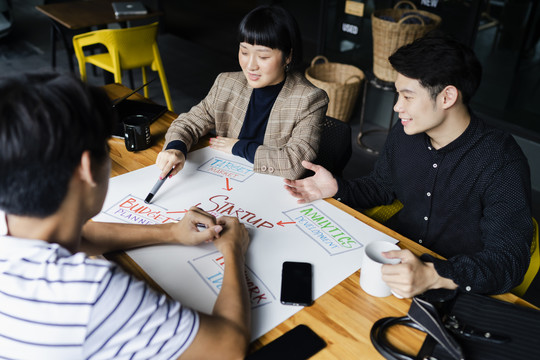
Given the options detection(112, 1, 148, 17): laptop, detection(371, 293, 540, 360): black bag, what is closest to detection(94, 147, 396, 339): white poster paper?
detection(371, 293, 540, 360): black bag

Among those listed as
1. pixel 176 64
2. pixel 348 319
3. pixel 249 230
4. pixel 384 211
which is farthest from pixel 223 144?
pixel 176 64

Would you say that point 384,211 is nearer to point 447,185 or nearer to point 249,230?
point 447,185

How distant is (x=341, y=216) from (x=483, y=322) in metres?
0.52

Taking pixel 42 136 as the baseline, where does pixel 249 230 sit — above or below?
below

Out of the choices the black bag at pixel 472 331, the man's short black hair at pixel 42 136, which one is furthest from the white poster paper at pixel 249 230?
the man's short black hair at pixel 42 136

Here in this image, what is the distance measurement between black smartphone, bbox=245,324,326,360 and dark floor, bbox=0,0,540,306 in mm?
2259

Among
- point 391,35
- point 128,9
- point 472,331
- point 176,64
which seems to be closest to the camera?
point 472,331

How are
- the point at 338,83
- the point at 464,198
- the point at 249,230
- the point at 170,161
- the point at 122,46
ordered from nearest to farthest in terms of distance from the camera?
the point at 249,230 → the point at 464,198 → the point at 170,161 → the point at 122,46 → the point at 338,83

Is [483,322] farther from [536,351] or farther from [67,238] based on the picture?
[67,238]

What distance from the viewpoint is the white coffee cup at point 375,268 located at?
1028mm

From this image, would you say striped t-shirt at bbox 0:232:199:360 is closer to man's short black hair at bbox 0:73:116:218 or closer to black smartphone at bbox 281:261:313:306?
man's short black hair at bbox 0:73:116:218

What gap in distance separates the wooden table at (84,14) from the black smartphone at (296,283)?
3107 mm

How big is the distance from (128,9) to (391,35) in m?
2.28

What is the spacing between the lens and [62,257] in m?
0.75
